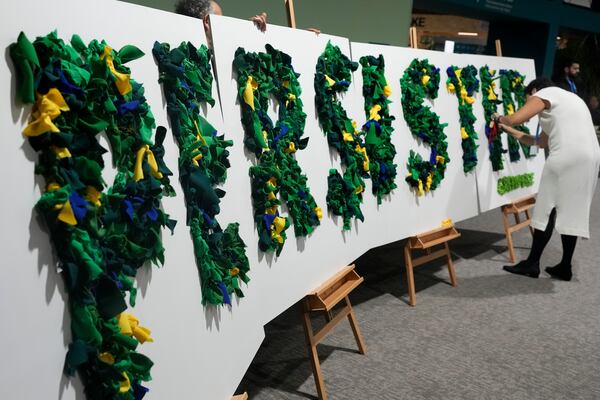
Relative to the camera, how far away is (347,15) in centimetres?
556

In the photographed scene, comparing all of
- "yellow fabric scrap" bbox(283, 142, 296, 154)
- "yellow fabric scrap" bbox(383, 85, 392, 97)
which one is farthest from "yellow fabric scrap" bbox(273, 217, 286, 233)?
"yellow fabric scrap" bbox(383, 85, 392, 97)

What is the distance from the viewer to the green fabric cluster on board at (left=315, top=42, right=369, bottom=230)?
2.39 meters

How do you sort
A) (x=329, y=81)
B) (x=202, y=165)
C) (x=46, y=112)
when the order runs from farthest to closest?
1. (x=329, y=81)
2. (x=202, y=165)
3. (x=46, y=112)

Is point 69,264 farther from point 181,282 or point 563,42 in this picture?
point 563,42

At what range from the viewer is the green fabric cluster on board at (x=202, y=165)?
1.39 meters

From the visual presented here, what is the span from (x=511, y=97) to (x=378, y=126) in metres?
1.96

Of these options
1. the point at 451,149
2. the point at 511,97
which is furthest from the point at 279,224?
the point at 511,97

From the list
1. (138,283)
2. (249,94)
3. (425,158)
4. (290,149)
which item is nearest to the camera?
A: (138,283)

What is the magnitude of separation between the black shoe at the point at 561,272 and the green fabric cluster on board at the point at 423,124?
44.9 inches

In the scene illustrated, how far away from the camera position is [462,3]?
698 centimetres

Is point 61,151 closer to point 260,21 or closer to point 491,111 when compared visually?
point 260,21

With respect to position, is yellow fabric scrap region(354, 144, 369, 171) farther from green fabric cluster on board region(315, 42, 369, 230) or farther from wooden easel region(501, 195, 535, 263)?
wooden easel region(501, 195, 535, 263)

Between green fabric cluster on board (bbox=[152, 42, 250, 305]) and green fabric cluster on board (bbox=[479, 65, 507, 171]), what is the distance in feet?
9.20

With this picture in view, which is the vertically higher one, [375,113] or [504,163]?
[375,113]
